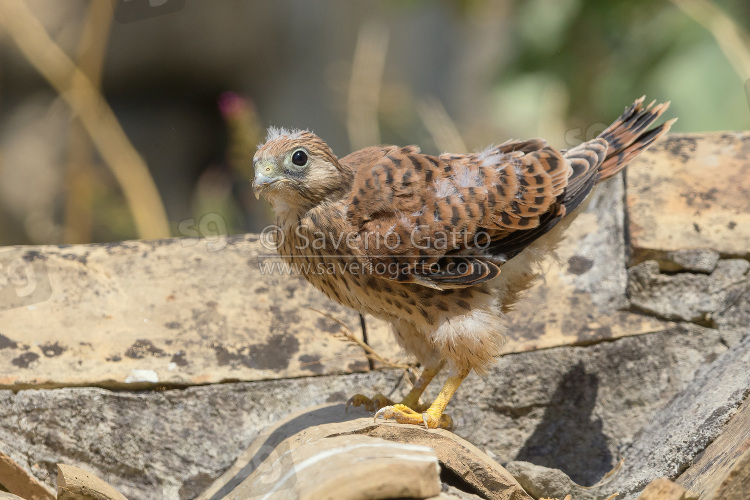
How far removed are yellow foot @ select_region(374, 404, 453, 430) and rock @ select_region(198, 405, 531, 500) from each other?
9 centimetres

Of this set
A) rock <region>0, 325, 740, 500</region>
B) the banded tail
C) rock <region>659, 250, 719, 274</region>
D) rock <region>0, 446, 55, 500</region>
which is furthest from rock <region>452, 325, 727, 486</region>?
rock <region>0, 446, 55, 500</region>

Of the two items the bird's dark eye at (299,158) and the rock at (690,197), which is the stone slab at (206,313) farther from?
the bird's dark eye at (299,158)

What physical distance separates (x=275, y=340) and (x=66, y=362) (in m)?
0.73

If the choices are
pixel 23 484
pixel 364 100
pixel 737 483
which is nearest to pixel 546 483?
pixel 737 483

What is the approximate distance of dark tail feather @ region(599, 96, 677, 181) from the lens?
8.98 feet

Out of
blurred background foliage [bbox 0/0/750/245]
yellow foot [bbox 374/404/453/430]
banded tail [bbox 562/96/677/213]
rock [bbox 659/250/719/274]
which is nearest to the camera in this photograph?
yellow foot [bbox 374/404/453/430]

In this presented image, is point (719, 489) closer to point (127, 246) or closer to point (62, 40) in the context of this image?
point (127, 246)

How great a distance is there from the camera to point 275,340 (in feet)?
9.08

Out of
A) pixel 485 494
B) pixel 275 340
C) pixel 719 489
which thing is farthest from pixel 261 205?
pixel 719 489

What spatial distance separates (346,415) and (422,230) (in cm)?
66

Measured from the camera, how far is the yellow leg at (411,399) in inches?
98.9

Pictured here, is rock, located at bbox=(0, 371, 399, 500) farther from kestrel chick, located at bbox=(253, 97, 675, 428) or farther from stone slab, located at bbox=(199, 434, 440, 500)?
stone slab, located at bbox=(199, 434, 440, 500)

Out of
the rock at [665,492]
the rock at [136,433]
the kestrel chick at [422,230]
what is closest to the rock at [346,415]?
the rock at [136,433]

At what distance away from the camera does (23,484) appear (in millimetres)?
2451
